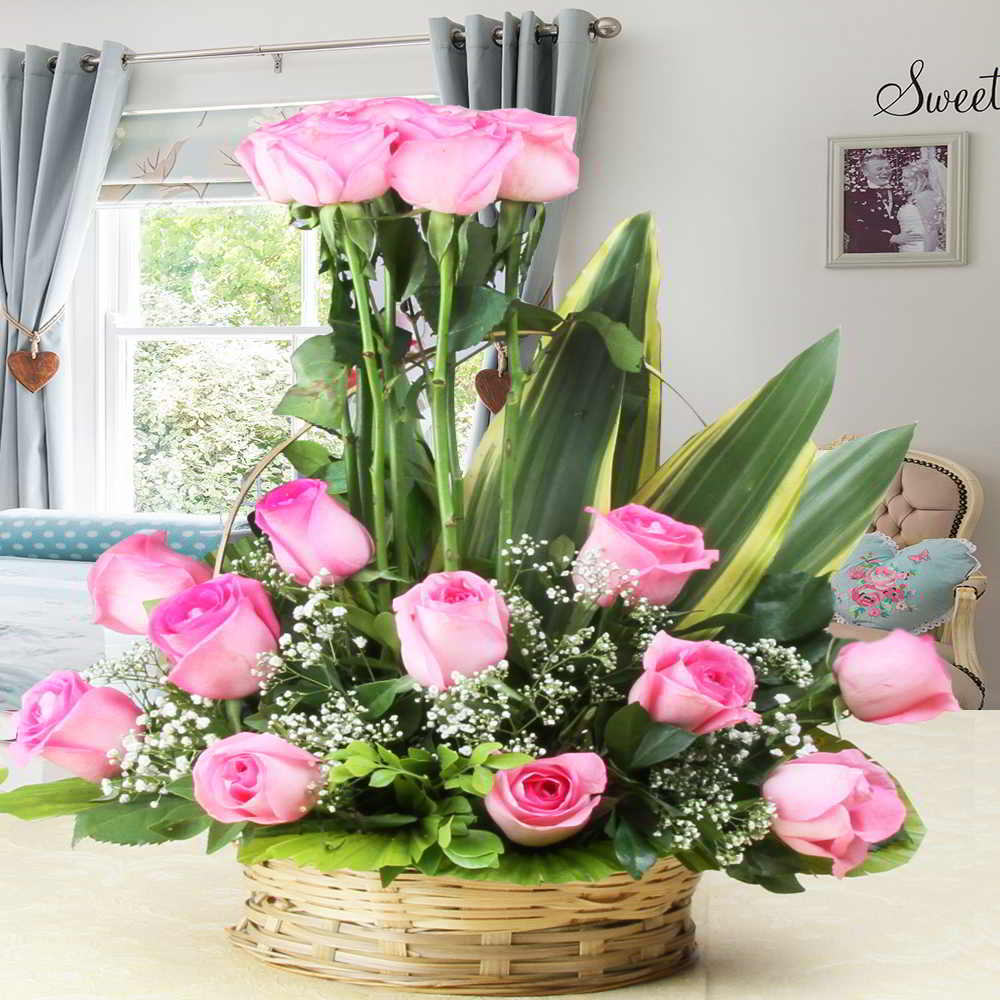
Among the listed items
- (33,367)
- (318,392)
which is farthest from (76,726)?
(33,367)

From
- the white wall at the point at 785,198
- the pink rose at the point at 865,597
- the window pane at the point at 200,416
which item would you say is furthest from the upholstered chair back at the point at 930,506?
the window pane at the point at 200,416

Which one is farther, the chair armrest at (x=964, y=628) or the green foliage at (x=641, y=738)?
the chair armrest at (x=964, y=628)

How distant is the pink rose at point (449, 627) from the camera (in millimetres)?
521

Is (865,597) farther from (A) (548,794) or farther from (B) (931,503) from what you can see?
(A) (548,794)

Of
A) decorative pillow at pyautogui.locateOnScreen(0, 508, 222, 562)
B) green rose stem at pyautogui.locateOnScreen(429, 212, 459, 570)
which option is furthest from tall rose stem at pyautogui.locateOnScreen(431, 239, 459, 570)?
decorative pillow at pyautogui.locateOnScreen(0, 508, 222, 562)

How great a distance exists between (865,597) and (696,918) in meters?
2.78

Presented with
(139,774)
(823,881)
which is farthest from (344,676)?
(823,881)

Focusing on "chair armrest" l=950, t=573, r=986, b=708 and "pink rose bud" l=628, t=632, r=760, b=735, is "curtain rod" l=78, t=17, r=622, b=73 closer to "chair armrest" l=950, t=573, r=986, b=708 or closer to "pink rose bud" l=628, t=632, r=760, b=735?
"chair armrest" l=950, t=573, r=986, b=708

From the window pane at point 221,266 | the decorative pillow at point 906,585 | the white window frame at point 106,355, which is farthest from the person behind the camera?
the white window frame at point 106,355

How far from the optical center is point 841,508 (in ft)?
2.12

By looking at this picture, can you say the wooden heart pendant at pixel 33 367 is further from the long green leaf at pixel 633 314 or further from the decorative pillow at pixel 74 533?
the long green leaf at pixel 633 314

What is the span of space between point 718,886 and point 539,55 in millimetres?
3666

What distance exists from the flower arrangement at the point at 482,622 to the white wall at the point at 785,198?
11.3 ft

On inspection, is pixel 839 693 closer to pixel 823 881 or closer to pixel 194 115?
pixel 823 881
